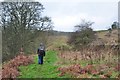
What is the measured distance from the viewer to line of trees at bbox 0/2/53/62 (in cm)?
3858

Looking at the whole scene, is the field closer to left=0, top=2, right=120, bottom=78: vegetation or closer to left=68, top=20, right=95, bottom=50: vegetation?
left=0, top=2, right=120, bottom=78: vegetation

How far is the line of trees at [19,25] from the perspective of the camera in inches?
1519

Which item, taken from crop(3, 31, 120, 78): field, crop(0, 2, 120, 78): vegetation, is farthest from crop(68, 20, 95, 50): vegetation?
crop(3, 31, 120, 78): field

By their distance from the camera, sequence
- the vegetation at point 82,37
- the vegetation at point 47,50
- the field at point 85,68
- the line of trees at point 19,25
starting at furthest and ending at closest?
1. the vegetation at point 82,37
2. the line of trees at point 19,25
3. the vegetation at point 47,50
4. the field at point 85,68

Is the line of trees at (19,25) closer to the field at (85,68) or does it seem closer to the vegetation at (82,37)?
the vegetation at (82,37)

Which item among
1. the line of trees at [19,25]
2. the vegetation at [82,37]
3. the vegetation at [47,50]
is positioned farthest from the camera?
the vegetation at [82,37]

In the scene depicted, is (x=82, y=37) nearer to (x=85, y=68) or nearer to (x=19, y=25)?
(x=19, y=25)

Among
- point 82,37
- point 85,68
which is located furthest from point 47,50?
point 85,68

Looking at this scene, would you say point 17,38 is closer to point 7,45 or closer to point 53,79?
point 7,45

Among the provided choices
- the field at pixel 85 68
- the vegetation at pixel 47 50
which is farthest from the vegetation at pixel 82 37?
the field at pixel 85 68

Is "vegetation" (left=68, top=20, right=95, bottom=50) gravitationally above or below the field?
above

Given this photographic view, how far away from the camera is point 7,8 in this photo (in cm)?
4106

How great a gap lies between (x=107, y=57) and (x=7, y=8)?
876 inches

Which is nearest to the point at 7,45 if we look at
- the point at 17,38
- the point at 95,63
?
the point at 17,38
